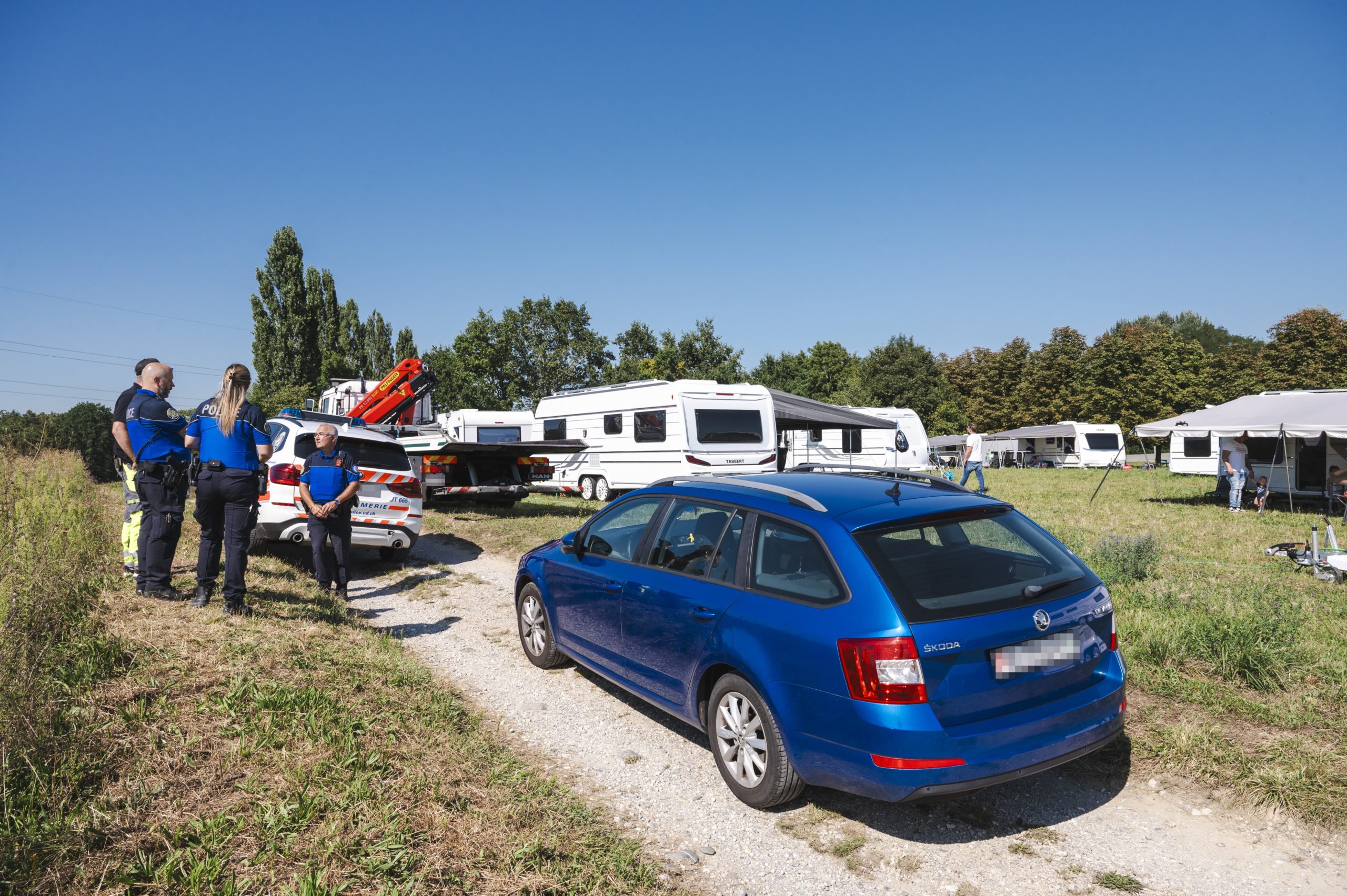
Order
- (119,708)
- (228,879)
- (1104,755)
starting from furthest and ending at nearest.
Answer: (1104,755) < (119,708) < (228,879)

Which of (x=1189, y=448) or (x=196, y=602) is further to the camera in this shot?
(x=1189, y=448)

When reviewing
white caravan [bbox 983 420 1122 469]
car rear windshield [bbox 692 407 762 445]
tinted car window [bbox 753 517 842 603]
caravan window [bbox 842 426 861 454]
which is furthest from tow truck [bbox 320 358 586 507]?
white caravan [bbox 983 420 1122 469]

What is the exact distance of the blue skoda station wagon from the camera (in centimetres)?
294

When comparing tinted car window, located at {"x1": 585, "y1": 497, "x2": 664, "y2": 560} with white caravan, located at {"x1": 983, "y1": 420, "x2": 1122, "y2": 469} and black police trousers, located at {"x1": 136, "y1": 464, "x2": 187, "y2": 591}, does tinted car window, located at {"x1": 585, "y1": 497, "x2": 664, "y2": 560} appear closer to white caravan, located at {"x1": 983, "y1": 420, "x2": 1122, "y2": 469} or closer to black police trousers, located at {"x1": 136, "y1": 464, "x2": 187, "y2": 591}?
black police trousers, located at {"x1": 136, "y1": 464, "x2": 187, "y2": 591}

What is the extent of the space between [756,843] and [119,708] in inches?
118

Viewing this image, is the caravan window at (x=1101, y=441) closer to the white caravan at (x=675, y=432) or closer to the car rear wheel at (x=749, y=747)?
the white caravan at (x=675, y=432)

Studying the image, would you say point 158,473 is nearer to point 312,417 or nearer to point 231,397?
point 231,397

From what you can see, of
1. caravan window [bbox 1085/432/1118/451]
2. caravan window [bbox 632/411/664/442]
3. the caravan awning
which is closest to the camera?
the caravan awning

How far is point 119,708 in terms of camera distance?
3.51 m

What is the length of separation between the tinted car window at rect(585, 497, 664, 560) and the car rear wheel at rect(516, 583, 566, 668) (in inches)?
31.8

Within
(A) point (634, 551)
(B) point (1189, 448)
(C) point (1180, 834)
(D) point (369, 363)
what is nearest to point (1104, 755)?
(C) point (1180, 834)

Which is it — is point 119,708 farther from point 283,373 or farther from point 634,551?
point 283,373

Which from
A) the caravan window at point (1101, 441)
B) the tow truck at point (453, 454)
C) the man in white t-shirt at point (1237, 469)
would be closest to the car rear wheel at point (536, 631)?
the tow truck at point (453, 454)

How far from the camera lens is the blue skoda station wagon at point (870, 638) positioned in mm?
2943
